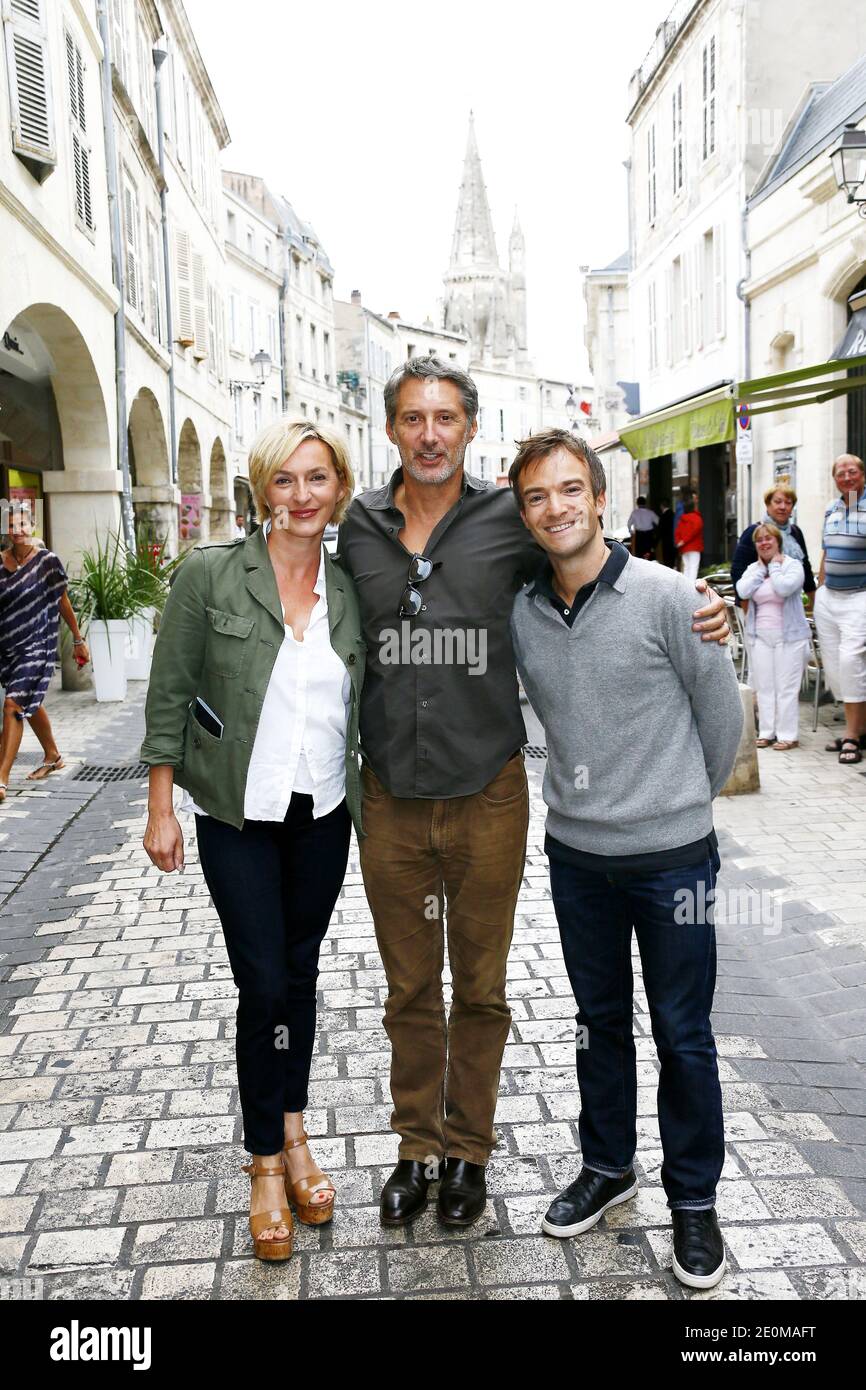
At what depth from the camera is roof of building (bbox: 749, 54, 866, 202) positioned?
1473 centimetres

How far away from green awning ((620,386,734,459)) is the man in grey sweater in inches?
317

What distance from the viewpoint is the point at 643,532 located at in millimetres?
19719

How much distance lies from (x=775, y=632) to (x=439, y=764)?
251 inches

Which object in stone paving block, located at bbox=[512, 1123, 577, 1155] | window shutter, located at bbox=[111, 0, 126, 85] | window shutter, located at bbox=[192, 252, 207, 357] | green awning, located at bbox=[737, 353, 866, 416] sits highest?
window shutter, located at bbox=[111, 0, 126, 85]

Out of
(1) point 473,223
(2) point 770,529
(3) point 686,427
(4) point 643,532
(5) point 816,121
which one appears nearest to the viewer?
(2) point 770,529

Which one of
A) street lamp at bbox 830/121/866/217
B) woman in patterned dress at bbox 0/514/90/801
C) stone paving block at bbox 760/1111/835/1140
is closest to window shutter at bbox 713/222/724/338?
street lamp at bbox 830/121/866/217

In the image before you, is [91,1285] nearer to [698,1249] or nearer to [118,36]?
[698,1249]

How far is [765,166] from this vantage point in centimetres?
1719

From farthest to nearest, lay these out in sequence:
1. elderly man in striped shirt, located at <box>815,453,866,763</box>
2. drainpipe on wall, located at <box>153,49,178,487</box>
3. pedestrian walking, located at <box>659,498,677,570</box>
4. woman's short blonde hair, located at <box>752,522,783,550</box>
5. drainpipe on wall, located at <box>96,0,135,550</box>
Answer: pedestrian walking, located at <box>659,498,677,570</box>
drainpipe on wall, located at <box>153,49,178,487</box>
drainpipe on wall, located at <box>96,0,135,550</box>
woman's short blonde hair, located at <box>752,522,783,550</box>
elderly man in striped shirt, located at <box>815,453,866,763</box>

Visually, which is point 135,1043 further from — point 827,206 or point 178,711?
point 827,206

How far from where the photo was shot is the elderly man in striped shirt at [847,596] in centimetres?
792

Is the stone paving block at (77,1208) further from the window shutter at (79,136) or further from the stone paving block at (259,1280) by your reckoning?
the window shutter at (79,136)

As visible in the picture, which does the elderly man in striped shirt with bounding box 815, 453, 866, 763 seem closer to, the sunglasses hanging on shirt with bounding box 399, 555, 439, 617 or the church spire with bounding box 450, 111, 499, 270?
the sunglasses hanging on shirt with bounding box 399, 555, 439, 617

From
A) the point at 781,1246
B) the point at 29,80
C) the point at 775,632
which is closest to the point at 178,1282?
the point at 781,1246
